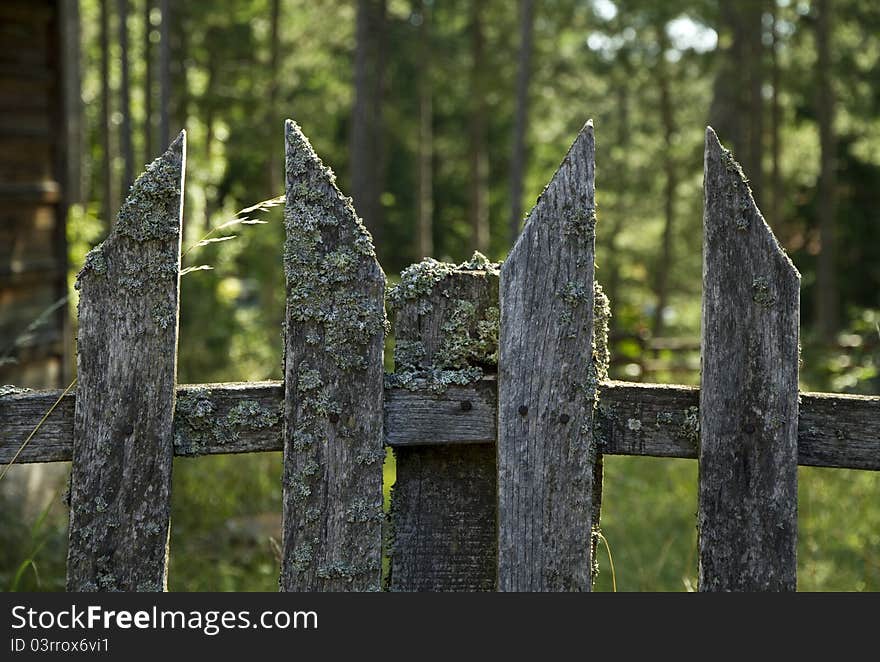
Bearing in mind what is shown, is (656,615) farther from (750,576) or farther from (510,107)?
(510,107)

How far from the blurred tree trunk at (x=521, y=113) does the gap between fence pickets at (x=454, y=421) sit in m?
11.7

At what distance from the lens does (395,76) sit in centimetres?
2792

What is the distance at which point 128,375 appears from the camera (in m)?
2.14

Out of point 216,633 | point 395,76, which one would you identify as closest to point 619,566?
point 216,633

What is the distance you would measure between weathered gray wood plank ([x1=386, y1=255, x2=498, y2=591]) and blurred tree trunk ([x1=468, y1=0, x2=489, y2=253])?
62.9 ft

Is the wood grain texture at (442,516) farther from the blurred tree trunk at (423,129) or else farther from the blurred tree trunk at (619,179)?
the blurred tree trunk at (619,179)

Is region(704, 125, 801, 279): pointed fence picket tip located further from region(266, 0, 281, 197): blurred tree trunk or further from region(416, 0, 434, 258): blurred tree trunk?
region(266, 0, 281, 197): blurred tree trunk

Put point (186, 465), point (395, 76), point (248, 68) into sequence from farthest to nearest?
point (395, 76), point (248, 68), point (186, 465)

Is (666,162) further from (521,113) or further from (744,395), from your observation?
(744,395)

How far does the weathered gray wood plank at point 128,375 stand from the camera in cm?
213

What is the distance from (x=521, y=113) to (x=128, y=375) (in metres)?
12.2

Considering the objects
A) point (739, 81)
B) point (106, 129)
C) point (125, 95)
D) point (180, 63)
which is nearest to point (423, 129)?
point (180, 63)

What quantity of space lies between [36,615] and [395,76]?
88.4ft

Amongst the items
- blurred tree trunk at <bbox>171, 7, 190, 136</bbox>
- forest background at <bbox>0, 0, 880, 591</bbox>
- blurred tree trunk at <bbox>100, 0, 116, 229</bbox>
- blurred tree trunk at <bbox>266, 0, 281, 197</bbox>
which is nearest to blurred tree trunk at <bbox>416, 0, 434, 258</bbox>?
forest background at <bbox>0, 0, 880, 591</bbox>
